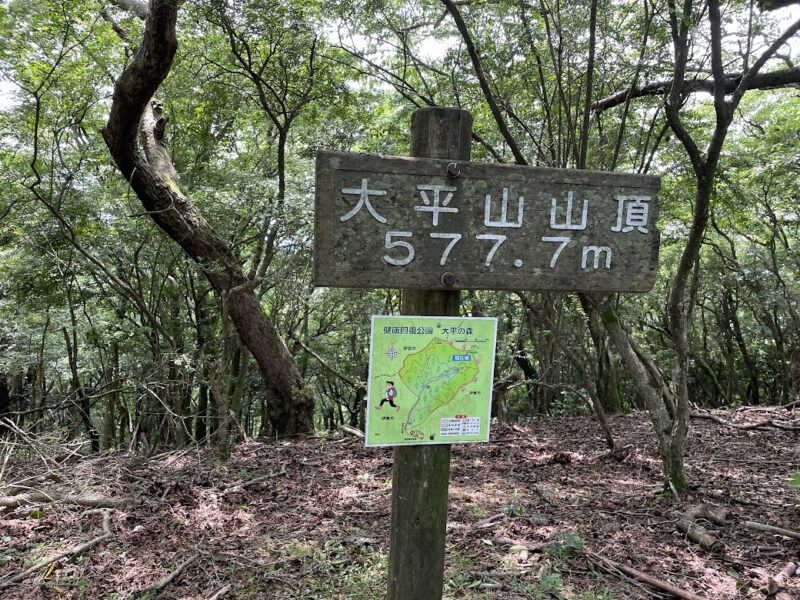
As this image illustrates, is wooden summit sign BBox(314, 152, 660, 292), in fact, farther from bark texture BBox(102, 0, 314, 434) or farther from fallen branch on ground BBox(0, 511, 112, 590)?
bark texture BBox(102, 0, 314, 434)

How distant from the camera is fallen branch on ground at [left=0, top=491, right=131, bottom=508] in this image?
3.85 m

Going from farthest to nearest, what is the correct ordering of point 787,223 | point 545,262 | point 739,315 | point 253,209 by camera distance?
point 739,315 < point 787,223 < point 253,209 < point 545,262

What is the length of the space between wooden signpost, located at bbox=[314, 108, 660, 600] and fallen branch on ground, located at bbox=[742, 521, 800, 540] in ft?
8.50

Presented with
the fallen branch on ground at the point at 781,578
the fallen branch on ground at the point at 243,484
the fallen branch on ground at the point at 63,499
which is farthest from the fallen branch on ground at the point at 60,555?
the fallen branch on ground at the point at 781,578

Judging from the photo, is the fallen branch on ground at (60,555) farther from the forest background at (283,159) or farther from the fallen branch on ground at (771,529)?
the fallen branch on ground at (771,529)

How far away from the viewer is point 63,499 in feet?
12.9

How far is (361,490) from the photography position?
4.75 metres

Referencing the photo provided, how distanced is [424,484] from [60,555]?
2680 millimetres

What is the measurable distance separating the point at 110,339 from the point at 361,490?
5.64 m

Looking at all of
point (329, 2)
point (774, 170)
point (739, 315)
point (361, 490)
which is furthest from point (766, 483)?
point (739, 315)

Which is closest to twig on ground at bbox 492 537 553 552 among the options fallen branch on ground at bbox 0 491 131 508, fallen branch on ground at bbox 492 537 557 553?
fallen branch on ground at bbox 492 537 557 553

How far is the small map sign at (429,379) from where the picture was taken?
1850 mm

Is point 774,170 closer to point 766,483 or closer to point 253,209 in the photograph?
point 766,483

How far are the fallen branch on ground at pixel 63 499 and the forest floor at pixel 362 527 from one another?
1cm
